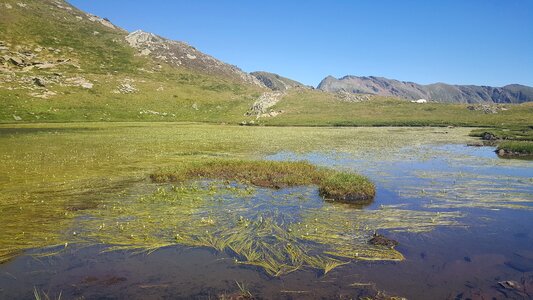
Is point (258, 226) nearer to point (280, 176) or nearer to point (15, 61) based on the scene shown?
point (280, 176)

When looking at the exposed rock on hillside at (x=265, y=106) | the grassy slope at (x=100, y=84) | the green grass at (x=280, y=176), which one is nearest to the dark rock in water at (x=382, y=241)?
the green grass at (x=280, y=176)

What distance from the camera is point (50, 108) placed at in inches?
3115

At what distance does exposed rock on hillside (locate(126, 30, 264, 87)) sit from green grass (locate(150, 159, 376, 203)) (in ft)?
414

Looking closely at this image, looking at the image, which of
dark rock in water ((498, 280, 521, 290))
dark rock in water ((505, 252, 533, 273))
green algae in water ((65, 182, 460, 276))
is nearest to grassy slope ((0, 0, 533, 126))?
green algae in water ((65, 182, 460, 276))

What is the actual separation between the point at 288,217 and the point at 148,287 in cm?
788

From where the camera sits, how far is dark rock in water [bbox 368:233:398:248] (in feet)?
43.5

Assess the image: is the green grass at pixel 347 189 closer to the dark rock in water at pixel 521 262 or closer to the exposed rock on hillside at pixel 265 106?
the dark rock in water at pixel 521 262

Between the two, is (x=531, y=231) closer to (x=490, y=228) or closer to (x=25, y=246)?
(x=490, y=228)

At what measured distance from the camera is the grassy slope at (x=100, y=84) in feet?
267

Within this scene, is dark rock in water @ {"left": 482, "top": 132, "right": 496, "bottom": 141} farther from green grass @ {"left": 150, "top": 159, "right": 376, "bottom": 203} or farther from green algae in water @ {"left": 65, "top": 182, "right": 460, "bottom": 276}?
green algae in water @ {"left": 65, "top": 182, "right": 460, "bottom": 276}

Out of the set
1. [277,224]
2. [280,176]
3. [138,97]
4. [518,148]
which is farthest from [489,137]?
[138,97]

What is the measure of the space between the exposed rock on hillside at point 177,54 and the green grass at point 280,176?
126m

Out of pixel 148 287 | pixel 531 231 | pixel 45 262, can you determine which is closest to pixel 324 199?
pixel 531 231

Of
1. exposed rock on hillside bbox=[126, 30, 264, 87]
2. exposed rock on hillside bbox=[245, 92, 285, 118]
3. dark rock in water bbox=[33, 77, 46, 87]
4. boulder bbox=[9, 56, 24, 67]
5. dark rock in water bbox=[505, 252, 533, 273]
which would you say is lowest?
dark rock in water bbox=[505, 252, 533, 273]
